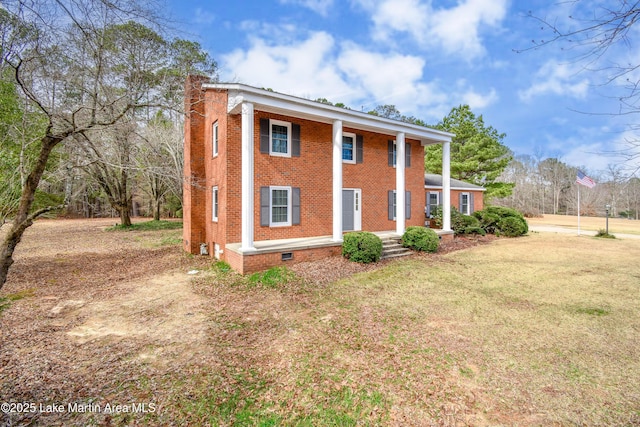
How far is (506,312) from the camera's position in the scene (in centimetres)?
595

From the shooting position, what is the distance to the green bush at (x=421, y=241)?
1152cm

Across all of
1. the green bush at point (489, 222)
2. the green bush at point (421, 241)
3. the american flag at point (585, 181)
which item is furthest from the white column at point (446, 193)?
the american flag at point (585, 181)

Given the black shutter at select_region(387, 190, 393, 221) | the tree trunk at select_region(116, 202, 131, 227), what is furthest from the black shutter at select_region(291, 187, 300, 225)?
the tree trunk at select_region(116, 202, 131, 227)

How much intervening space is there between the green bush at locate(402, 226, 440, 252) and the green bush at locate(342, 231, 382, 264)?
211cm

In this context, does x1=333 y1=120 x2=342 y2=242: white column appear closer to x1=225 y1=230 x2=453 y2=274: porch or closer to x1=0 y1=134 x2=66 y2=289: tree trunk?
x1=225 y1=230 x2=453 y2=274: porch

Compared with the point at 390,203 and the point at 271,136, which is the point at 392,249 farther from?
the point at 271,136

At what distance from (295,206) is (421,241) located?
516cm

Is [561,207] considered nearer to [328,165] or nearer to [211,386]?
[328,165]

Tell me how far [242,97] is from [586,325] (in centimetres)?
986

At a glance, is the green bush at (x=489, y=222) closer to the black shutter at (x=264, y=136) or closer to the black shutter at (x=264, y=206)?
the black shutter at (x=264, y=206)

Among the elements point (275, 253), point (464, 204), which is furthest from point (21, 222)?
point (464, 204)

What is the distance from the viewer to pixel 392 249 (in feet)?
37.1

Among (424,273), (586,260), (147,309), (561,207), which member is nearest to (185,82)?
(147,309)

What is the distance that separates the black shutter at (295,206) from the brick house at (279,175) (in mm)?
39
